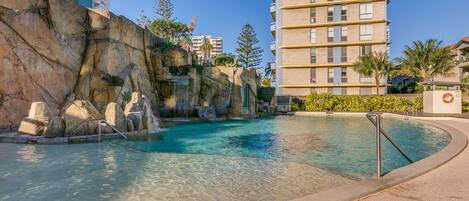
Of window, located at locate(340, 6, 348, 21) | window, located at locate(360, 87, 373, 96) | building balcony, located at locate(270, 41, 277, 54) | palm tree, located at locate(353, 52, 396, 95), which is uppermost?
window, located at locate(340, 6, 348, 21)

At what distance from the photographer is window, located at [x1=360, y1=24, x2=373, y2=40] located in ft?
144

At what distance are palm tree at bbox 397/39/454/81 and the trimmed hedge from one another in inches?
385

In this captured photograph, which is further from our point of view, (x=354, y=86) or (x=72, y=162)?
(x=354, y=86)

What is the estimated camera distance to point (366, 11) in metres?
44.4

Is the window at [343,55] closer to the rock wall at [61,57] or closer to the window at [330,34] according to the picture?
the window at [330,34]

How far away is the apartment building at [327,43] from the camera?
144ft

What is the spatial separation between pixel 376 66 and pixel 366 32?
7177mm

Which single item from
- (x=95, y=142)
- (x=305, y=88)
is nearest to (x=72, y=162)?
(x=95, y=142)

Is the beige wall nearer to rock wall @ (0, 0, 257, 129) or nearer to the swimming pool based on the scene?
rock wall @ (0, 0, 257, 129)

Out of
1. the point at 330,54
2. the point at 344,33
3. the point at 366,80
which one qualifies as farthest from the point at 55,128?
the point at 344,33

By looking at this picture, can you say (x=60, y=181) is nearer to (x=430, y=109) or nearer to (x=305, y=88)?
(x=430, y=109)

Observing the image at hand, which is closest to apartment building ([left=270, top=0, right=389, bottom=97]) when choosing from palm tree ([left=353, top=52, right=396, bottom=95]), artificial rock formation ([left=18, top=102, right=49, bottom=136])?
palm tree ([left=353, top=52, right=396, bottom=95])

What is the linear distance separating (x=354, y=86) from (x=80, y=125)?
1531 inches

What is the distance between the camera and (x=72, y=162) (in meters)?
8.15
